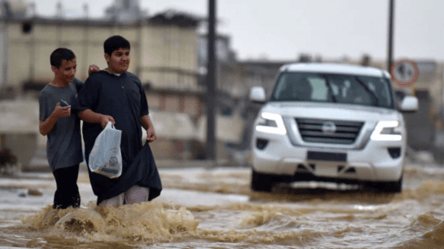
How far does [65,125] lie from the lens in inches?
250

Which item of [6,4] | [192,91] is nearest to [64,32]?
[6,4]

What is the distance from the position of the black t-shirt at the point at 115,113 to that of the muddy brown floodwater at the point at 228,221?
21 cm

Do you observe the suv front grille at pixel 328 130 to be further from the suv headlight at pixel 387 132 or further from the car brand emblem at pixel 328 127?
the suv headlight at pixel 387 132

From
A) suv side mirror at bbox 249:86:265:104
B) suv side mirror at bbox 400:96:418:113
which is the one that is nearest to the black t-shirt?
suv side mirror at bbox 249:86:265:104

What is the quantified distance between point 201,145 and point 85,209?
36.1 metres

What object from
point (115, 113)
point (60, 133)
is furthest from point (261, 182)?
point (115, 113)

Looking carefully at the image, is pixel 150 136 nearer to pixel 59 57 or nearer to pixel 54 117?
pixel 54 117

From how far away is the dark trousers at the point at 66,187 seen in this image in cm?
641

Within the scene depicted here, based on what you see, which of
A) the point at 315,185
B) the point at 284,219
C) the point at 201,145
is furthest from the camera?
the point at 201,145

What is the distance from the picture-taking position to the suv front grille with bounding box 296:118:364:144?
11.1 metres

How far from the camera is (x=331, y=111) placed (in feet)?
37.3

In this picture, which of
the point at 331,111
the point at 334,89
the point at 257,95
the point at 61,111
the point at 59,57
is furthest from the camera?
the point at 334,89

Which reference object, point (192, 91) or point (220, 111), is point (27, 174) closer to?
→ point (192, 91)

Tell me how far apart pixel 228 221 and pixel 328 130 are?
326 centimetres
